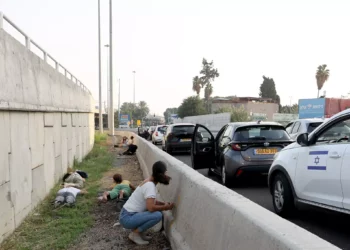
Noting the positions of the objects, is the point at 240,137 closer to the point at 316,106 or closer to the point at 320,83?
the point at 316,106

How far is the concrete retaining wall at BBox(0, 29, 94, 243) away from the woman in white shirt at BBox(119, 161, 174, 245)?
1713 mm

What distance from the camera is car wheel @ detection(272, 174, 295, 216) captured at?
600 cm

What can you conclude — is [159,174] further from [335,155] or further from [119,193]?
[119,193]

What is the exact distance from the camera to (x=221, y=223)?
3.34 meters

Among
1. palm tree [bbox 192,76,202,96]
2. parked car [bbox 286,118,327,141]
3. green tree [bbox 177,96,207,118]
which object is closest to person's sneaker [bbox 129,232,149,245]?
parked car [bbox 286,118,327,141]

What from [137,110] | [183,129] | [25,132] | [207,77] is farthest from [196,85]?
[25,132]

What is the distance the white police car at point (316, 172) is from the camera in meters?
4.80

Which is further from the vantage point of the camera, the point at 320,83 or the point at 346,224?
the point at 320,83

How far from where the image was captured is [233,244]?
2982mm

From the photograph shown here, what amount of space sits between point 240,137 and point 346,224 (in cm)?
352

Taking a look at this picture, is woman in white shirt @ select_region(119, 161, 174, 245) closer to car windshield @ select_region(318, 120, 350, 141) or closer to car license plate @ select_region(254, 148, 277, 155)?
car windshield @ select_region(318, 120, 350, 141)

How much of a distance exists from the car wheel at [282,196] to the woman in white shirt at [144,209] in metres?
1.99

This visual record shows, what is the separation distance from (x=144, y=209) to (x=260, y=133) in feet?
14.9

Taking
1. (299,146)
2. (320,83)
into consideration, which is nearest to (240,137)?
(299,146)
